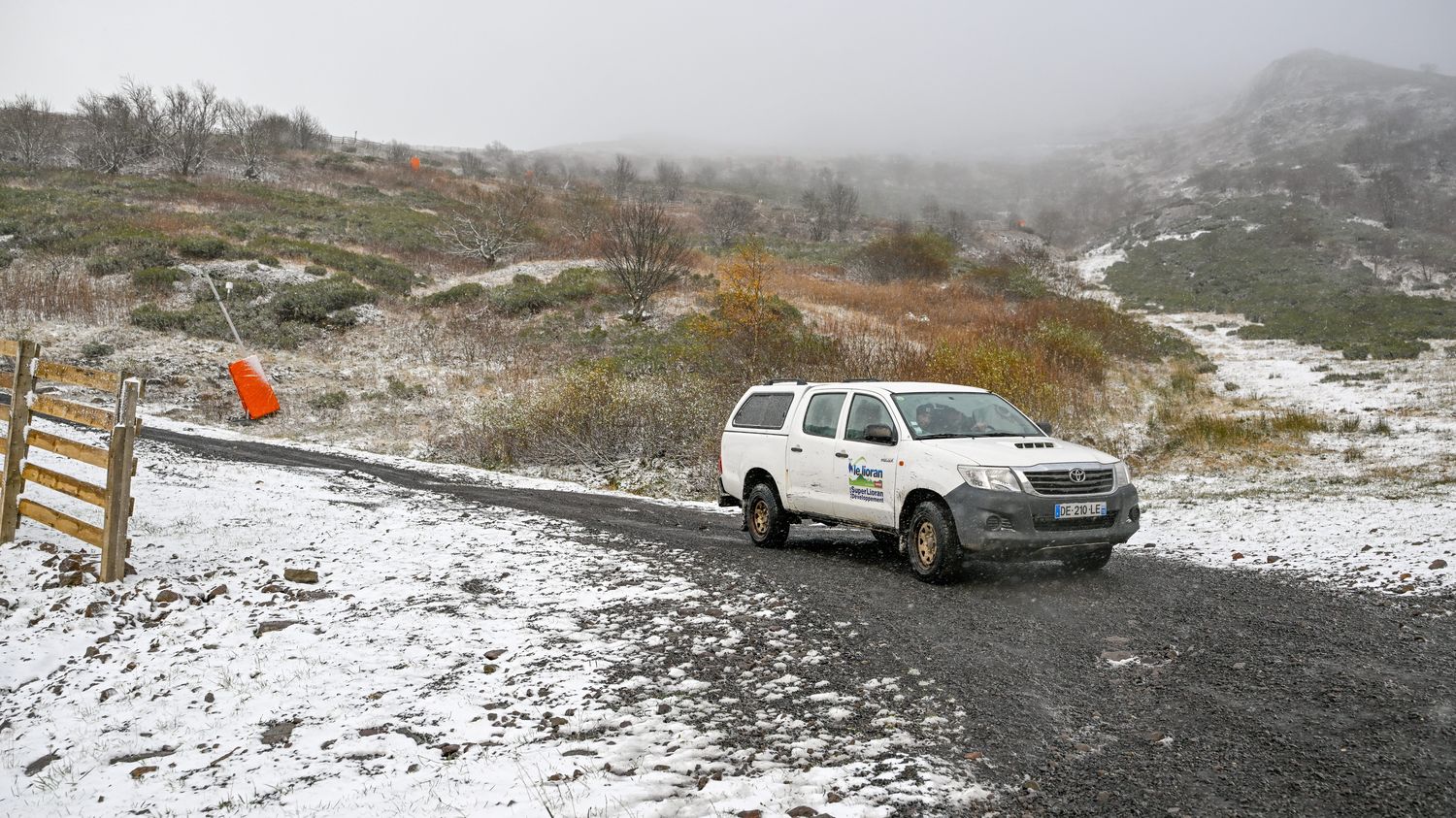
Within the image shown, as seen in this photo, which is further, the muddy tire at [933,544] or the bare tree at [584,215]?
the bare tree at [584,215]

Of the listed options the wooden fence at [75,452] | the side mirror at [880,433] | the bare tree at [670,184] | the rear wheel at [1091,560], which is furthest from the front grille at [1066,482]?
the bare tree at [670,184]

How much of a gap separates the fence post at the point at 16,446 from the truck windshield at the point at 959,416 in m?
8.09

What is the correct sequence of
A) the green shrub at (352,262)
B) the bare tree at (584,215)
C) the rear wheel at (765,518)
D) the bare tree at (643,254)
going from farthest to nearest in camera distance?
the bare tree at (584,215) → the green shrub at (352,262) → the bare tree at (643,254) → the rear wheel at (765,518)

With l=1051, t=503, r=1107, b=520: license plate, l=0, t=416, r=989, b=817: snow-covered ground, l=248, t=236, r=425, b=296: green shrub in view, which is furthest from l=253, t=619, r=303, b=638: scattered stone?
l=248, t=236, r=425, b=296: green shrub

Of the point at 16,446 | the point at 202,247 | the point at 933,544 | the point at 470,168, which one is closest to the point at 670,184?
the point at 470,168

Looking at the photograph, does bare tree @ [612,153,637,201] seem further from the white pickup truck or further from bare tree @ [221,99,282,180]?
the white pickup truck

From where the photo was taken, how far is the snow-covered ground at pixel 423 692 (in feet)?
12.3

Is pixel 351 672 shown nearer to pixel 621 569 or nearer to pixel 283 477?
pixel 621 569

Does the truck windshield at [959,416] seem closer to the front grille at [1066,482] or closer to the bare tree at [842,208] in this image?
the front grille at [1066,482]

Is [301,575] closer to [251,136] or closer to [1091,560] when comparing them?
[1091,560]

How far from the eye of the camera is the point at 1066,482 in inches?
268

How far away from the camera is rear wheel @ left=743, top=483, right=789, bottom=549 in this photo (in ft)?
Answer: 29.6

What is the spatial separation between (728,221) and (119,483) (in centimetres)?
5643

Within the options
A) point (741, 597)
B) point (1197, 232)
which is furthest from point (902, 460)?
point (1197, 232)
